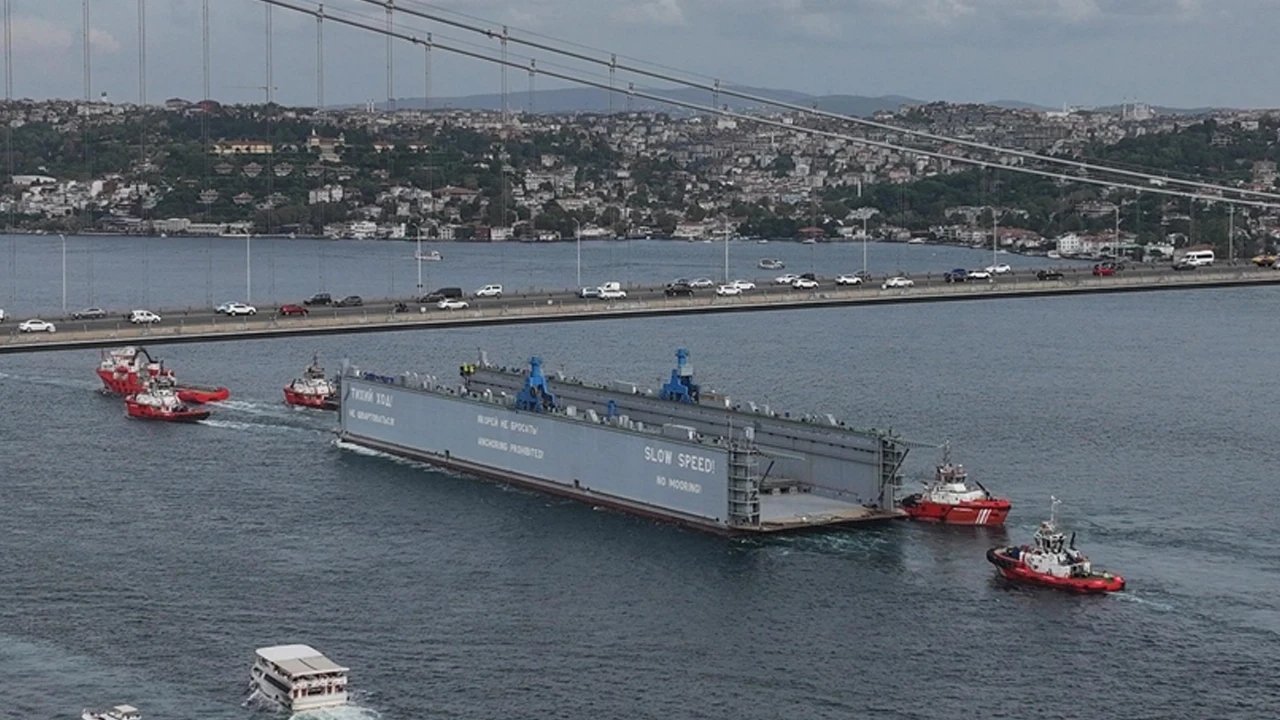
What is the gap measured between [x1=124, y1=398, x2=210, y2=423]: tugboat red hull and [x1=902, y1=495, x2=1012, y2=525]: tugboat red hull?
1783 cm

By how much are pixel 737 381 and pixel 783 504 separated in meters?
17.6

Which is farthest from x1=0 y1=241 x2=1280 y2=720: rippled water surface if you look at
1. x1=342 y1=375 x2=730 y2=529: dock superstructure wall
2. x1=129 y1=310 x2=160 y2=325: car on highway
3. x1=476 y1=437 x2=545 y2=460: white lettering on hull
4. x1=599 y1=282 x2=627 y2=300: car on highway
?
x1=599 y1=282 x2=627 y2=300: car on highway

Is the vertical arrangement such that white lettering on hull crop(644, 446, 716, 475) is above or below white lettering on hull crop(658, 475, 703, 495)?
above

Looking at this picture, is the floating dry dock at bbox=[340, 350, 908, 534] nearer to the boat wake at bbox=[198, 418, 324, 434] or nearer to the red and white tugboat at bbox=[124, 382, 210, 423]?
the boat wake at bbox=[198, 418, 324, 434]

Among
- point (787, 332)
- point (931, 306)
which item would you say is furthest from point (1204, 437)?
point (931, 306)

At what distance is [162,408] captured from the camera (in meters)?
46.2

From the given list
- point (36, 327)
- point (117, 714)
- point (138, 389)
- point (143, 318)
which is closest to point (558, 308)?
point (143, 318)

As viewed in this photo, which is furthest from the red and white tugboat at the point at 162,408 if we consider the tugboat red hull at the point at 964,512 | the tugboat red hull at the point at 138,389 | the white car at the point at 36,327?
the tugboat red hull at the point at 964,512

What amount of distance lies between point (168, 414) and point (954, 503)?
19292mm

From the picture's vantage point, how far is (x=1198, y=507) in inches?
1371

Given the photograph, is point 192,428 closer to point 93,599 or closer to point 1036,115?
point 93,599

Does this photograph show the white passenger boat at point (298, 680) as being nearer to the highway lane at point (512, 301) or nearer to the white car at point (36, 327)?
the highway lane at point (512, 301)

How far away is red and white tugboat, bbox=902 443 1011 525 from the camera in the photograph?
112 feet

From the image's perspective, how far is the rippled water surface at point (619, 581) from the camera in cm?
2500
